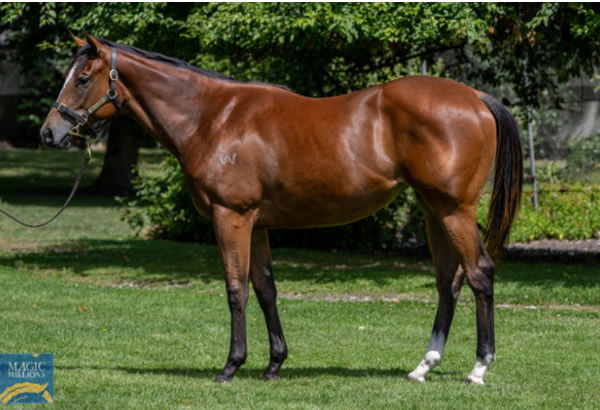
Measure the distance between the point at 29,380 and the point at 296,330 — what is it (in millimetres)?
3547

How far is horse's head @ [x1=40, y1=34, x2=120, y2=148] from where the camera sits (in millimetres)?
6801

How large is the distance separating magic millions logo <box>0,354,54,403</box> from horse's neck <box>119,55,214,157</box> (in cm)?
181

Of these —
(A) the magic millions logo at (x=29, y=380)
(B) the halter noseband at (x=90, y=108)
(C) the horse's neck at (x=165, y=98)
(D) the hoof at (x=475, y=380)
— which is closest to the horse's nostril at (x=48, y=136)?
(B) the halter noseband at (x=90, y=108)

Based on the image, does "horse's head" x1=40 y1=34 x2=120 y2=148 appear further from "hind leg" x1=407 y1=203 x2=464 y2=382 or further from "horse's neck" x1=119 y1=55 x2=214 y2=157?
"hind leg" x1=407 y1=203 x2=464 y2=382

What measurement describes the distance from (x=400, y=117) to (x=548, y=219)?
11.7 metres

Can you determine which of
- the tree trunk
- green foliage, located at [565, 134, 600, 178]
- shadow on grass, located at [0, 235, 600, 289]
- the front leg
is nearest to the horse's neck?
the front leg

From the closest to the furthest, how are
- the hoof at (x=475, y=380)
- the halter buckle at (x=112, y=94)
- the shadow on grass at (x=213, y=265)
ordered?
the hoof at (x=475, y=380)
the halter buckle at (x=112, y=94)
the shadow on grass at (x=213, y=265)

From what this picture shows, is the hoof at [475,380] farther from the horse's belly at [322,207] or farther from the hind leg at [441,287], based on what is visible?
the horse's belly at [322,207]

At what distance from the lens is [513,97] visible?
62.2 ft

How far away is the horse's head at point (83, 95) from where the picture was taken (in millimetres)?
6801

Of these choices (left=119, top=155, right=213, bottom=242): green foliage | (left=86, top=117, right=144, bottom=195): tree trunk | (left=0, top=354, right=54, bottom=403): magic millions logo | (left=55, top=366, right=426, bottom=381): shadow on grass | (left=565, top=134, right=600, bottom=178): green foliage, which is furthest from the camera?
(left=86, top=117, right=144, bottom=195): tree trunk

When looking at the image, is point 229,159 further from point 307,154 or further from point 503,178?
point 503,178

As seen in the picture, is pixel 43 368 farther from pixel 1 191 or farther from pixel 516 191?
pixel 1 191

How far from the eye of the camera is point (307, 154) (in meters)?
6.62
